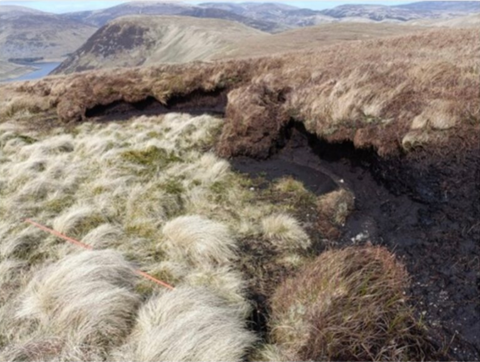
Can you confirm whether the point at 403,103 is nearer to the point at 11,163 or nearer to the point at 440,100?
the point at 440,100

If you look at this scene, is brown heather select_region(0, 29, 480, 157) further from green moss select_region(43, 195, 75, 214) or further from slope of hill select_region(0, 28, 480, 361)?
green moss select_region(43, 195, 75, 214)

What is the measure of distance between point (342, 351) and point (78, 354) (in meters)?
2.75

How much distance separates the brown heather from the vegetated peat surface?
0.60 meters

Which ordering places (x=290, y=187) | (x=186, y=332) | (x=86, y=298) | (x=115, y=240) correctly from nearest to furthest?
(x=186, y=332) < (x=86, y=298) < (x=115, y=240) < (x=290, y=187)

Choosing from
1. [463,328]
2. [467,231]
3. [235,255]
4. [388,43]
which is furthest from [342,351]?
[388,43]

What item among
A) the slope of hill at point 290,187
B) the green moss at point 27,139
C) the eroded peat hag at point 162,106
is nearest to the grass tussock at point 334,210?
the slope of hill at point 290,187

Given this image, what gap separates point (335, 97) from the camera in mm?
10344

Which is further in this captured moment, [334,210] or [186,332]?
[334,210]

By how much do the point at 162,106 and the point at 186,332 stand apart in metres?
14.8

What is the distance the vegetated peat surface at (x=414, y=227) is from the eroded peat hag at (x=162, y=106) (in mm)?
7135

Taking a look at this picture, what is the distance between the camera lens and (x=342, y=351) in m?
3.93

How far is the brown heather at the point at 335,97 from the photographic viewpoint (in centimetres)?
801

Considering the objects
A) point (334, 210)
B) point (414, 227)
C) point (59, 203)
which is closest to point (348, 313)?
point (414, 227)

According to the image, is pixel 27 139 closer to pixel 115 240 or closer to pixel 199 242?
pixel 115 240
